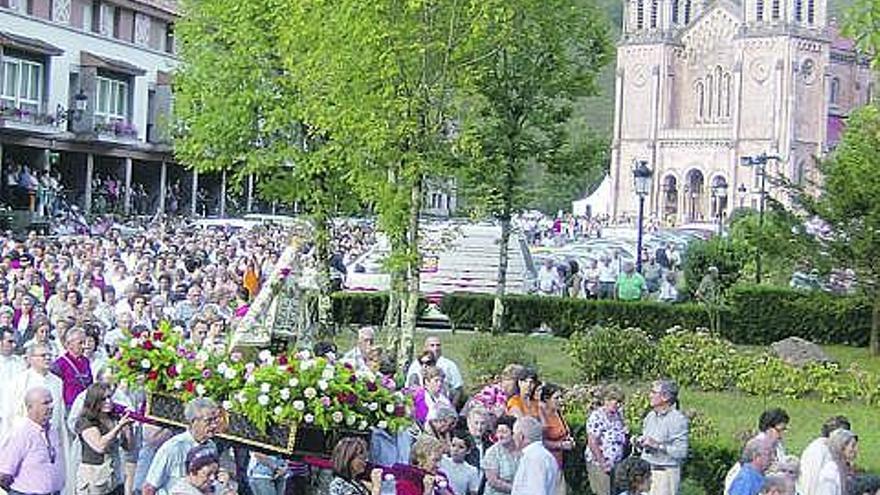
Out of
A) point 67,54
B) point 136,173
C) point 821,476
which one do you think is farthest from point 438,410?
point 136,173

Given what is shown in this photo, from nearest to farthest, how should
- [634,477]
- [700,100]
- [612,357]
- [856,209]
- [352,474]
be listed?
[352,474]
[634,477]
[612,357]
[856,209]
[700,100]

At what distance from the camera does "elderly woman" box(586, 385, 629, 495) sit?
43.8 ft

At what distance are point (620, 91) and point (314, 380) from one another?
330 feet

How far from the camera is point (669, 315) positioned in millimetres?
30500

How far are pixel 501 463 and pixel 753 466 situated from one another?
1.95m

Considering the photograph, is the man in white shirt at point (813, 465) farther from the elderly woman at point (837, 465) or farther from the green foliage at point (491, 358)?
the green foliage at point (491, 358)

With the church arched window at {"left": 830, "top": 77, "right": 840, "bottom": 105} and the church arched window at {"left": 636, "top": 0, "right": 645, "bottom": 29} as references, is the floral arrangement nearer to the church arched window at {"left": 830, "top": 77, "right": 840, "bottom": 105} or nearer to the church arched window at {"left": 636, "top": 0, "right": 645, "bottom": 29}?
the church arched window at {"left": 636, "top": 0, "right": 645, "bottom": 29}

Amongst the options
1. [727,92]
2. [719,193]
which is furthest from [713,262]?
[727,92]

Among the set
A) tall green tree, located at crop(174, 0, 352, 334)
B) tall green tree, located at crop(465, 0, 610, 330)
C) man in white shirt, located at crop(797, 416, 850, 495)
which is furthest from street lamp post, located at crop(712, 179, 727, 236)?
man in white shirt, located at crop(797, 416, 850, 495)

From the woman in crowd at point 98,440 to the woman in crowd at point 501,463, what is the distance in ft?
9.12

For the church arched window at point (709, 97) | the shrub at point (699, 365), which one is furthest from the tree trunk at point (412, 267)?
the church arched window at point (709, 97)

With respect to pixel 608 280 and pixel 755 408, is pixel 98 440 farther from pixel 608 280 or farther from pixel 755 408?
pixel 608 280

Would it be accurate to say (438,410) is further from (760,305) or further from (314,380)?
(760,305)

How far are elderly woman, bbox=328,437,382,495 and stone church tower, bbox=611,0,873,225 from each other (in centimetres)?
8904
